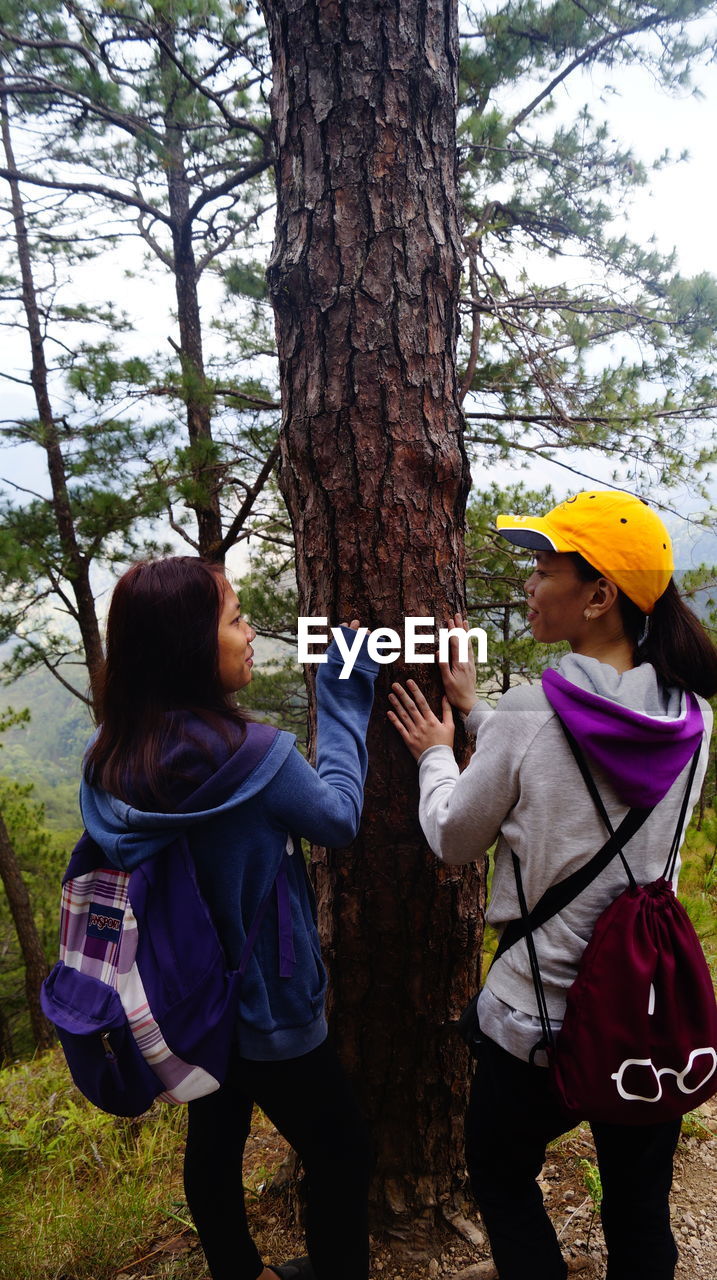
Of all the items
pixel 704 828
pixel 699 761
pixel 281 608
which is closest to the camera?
pixel 699 761

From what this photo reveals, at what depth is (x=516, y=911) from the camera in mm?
1343

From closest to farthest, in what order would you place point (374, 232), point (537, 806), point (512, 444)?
point (537, 806) → point (374, 232) → point (512, 444)

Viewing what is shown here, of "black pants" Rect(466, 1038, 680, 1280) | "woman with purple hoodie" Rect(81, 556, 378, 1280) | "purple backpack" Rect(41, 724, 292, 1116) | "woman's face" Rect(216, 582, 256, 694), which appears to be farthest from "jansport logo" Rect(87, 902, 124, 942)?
"black pants" Rect(466, 1038, 680, 1280)

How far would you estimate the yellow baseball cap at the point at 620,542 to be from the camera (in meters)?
1.38

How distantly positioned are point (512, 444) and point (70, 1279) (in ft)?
14.2

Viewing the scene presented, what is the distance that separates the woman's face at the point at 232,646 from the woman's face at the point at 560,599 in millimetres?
573

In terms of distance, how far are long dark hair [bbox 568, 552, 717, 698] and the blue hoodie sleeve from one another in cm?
54

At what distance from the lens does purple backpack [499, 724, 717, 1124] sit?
1.24 meters

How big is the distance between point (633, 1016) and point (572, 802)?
1.22 feet

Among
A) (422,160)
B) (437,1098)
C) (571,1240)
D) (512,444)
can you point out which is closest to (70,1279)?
(437,1098)

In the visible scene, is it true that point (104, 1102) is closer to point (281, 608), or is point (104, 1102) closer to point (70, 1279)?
point (70, 1279)

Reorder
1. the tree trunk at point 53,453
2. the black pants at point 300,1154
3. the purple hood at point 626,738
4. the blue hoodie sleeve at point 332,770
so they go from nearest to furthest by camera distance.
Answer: the purple hood at point 626,738, the blue hoodie sleeve at point 332,770, the black pants at point 300,1154, the tree trunk at point 53,453

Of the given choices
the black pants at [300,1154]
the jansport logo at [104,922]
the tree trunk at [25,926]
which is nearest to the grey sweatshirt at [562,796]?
the black pants at [300,1154]

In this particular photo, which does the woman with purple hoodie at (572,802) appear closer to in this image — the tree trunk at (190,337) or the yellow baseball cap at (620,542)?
the yellow baseball cap at (620,542)
